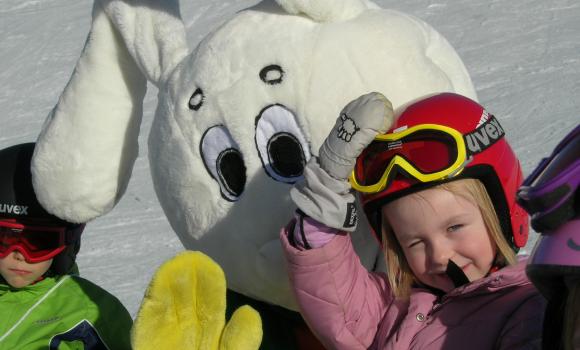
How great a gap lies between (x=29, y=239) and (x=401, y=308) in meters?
1.33

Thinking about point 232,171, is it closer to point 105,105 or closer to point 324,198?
point 324,198

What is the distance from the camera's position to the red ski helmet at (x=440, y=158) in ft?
8.31

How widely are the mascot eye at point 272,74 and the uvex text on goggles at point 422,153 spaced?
1.06ft

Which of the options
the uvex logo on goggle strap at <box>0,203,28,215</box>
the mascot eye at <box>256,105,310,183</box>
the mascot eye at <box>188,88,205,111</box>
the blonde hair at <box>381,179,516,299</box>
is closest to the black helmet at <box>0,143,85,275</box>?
the uvex logo on goggle strap at <box>0,203,28,215</box>

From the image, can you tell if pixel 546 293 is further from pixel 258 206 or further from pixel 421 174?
pixel 258 206

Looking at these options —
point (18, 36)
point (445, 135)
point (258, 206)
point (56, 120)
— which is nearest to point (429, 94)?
point (445, 135)

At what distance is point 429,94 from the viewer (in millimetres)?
2760

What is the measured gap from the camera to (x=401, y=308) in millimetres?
2688

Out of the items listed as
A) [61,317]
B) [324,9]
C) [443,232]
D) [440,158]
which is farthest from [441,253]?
[61,317]

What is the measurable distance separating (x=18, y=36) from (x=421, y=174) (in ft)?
27.4

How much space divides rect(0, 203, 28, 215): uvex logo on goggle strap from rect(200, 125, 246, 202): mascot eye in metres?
0.84

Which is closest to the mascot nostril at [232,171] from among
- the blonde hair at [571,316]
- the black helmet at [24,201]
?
the black helmet at [24,201]

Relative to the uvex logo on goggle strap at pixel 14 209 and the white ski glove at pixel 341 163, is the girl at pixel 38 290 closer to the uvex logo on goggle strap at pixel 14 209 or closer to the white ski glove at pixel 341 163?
the uvex logo on goggle strap at pixel 14 209

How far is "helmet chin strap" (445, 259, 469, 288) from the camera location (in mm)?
2535
